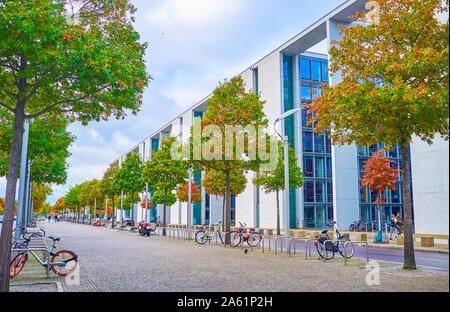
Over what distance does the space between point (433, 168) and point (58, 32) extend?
75.0 feet

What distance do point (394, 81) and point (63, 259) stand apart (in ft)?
31.3

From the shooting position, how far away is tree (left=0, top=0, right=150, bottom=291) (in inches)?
319

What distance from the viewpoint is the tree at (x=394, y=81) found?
1045cm

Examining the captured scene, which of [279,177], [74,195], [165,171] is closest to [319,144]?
[279,177]

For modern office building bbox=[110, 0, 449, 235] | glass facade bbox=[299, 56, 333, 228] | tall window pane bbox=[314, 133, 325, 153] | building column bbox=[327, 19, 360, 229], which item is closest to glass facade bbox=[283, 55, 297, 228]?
modern office building bbox=[110, 0, 449, 235]

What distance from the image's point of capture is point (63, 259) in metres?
10.2

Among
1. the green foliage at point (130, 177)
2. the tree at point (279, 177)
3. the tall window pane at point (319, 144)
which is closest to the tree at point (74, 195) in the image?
the green foliage at point (130, 177)

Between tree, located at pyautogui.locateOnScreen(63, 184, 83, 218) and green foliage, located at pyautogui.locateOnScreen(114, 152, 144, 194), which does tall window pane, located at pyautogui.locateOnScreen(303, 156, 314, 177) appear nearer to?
green foliage, located at pyautogui.locateOnScreen(114, 152, 144, 194)

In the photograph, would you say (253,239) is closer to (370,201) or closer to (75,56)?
(75,56)

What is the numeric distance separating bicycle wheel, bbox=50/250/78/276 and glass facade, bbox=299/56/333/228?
120 ft

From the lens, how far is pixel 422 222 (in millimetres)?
25359
